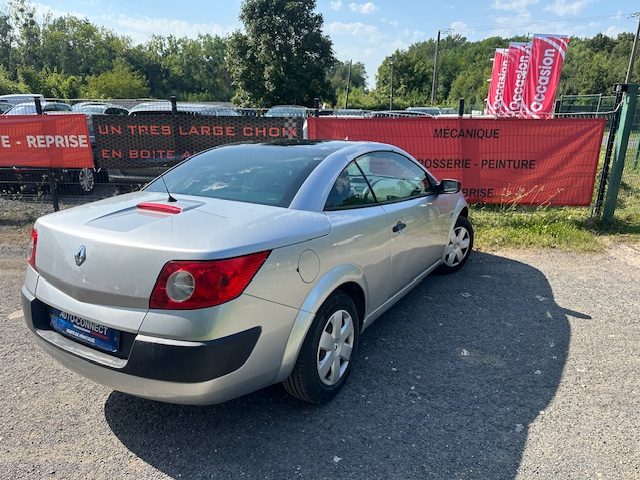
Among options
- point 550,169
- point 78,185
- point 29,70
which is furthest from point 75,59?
point 550,169

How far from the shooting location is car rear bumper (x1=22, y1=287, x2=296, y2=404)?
211cm

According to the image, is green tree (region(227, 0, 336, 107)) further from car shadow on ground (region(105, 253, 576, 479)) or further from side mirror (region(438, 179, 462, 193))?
car shadow on ground (region(105, 253, 576, 479))

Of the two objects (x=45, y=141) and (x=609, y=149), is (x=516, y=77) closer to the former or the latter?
(x=609, y=149)

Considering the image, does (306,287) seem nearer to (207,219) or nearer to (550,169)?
(207,219)

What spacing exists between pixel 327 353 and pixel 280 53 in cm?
3623

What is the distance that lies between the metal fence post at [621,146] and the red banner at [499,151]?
31 centimetres

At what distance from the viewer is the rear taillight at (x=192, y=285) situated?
2115mm

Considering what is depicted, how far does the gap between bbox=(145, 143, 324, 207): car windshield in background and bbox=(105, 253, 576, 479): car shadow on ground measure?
129 centimetres

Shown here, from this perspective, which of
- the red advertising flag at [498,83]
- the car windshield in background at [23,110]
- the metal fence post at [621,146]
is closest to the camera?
the metal fence post at [621,146]

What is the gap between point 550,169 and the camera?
7.14 metres

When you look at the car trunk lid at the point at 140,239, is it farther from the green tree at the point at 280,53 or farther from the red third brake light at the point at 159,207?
the green tree at the point at 280,53

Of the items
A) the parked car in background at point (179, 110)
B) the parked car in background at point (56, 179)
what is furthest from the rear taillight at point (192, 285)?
the parked car in background at point (56, 179)

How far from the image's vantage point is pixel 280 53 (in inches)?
1403

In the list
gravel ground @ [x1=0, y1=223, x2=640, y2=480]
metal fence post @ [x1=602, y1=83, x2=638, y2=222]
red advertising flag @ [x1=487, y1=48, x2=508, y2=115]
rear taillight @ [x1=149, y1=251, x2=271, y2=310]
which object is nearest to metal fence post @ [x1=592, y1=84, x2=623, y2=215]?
metal fence post @ [x1=602, y1=83, x2=638, y2=222]
